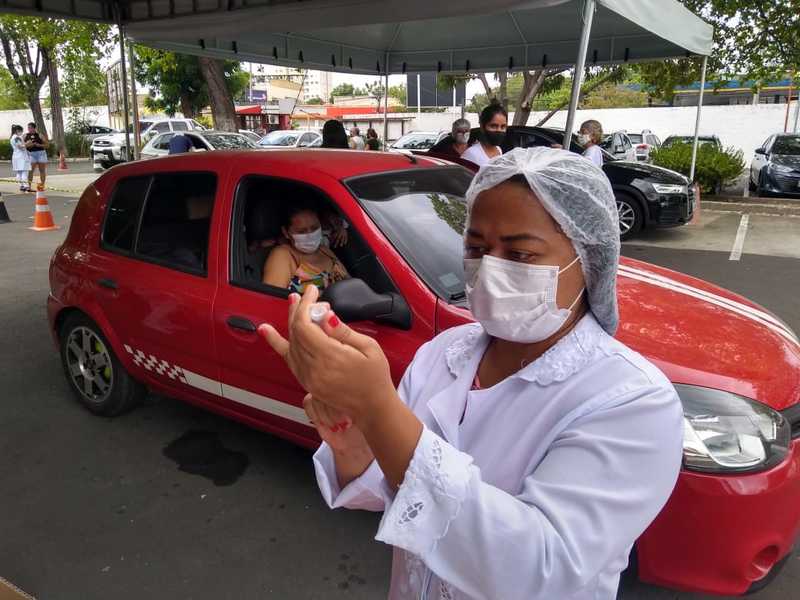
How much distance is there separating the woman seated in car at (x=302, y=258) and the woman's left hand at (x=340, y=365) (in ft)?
7.33

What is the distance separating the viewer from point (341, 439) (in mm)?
1029

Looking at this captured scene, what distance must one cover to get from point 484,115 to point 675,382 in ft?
17.1

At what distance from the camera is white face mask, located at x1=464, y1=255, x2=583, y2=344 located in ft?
3.60

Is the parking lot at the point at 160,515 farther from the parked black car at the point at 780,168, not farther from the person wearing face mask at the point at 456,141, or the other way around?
the parked black car at the point at 780,168

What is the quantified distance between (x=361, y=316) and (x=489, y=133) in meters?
4.91

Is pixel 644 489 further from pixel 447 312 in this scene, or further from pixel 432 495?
pixel 447 312

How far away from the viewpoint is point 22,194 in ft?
52.5

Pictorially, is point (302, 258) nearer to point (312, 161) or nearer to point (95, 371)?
point (312, 161)

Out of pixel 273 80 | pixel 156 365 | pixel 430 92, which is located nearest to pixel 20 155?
pixel 430 92

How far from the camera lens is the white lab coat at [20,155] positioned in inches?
618

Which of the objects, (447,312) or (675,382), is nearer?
(675,382)

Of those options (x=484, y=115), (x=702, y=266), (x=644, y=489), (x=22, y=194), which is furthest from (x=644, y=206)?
(x=22, y=194)

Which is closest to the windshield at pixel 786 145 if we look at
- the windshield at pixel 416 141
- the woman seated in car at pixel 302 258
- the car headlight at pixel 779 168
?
the car headlight at pixel 779 168

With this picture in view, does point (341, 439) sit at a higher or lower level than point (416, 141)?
lower
